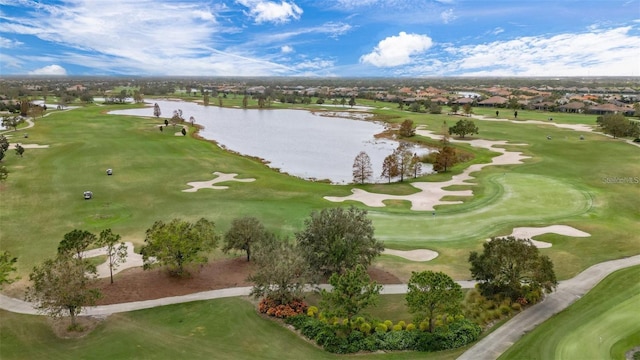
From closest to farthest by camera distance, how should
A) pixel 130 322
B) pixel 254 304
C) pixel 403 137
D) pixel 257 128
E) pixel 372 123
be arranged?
1. pixel 130 322
2. pixel 254 304
3. pixel 403 137
4. pixel 257 128
5. pixel 372 123

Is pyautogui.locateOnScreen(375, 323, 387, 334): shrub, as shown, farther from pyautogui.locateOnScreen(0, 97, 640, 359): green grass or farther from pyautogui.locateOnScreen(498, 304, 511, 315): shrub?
pyautogui.locateOnScreen(498, 304, 511, 315): shrub

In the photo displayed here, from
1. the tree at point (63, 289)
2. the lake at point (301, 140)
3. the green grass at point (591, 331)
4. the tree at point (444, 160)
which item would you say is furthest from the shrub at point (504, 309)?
the tree at point (444, 160)

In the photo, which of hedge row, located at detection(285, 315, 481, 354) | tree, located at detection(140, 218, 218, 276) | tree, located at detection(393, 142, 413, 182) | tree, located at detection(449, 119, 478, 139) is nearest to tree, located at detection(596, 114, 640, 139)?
tree, located at detection(449, 119, 478, 139)

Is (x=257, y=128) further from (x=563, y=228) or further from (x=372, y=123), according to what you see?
(x=563, y=228)

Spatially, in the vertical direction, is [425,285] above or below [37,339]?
above

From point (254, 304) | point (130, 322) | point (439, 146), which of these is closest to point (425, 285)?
point (254, 304)

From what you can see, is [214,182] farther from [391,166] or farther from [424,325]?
[424,325]
